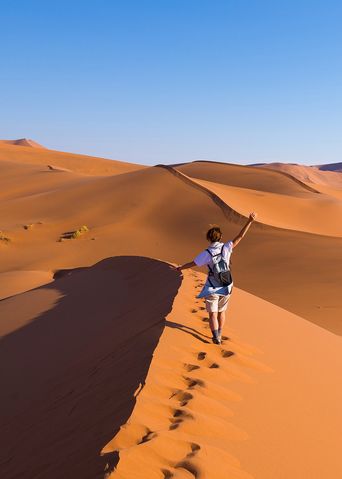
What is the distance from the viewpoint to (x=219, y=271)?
16.4ft

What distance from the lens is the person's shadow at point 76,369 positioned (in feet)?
9.66

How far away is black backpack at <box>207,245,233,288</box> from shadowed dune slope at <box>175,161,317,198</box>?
2854 centimetres

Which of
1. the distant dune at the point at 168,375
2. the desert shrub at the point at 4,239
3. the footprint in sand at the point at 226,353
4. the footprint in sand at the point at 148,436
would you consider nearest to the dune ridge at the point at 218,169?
the desert shrub at the point at 4,239

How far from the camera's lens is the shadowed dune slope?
36.7 m

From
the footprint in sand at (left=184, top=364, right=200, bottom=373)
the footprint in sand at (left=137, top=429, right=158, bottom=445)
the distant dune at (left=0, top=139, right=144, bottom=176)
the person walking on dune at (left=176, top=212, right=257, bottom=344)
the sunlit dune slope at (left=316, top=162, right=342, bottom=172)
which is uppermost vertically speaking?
the sunlit dune slope at (left=316, top=162, right=342, bottom=172)

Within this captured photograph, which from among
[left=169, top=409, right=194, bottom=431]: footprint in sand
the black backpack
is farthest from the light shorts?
[left=169, top=409, right=194, bottom=431]: footprint in sand

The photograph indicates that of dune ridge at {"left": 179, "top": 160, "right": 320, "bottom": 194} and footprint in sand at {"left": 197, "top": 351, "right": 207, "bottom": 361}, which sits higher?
dune ridge at {"left": 179, "top": 160, "right": 320, "bottom": 194}

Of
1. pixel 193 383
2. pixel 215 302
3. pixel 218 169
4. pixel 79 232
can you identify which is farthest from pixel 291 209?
pixel 193 383

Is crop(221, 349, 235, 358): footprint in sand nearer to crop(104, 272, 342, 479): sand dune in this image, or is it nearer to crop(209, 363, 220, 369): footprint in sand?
crop(104, 272, 342, 479): sand dune

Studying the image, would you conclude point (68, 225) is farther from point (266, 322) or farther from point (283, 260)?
point (266, 322)

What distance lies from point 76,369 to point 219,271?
162cm

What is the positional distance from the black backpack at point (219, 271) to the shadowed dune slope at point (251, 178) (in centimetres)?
2854

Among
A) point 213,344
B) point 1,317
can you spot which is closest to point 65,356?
point 213,344

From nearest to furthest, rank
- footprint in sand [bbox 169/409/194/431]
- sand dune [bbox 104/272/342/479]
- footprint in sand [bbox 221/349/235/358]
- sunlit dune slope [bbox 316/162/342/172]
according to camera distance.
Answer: sand dune [bbox 104/272/342/479] → footprint in sand [bbox 169/409/194/431] → footprint in sand [bbox 221/349/235/358] → sunlit dune slope [bbox 316/162/342/172]
